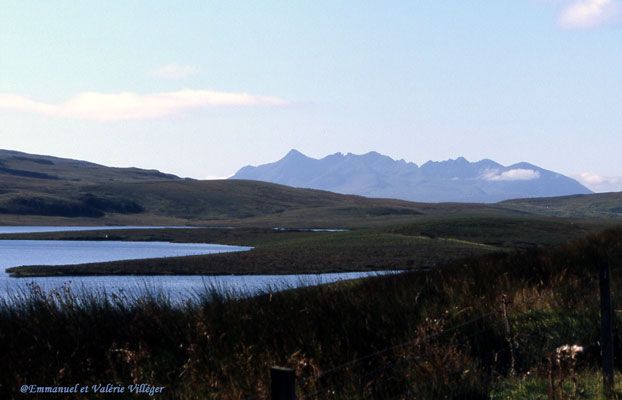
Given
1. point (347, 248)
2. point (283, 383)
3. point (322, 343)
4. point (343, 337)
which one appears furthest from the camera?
point (347, 248)

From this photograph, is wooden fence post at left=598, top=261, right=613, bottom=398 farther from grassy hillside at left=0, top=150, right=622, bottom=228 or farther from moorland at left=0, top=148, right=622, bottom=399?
grassy hillside at left=0, top=150, right=622, bottom=228

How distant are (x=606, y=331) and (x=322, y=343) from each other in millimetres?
3640

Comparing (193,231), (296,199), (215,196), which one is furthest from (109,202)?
(193,231)

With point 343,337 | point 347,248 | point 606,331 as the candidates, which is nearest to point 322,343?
point 343,337

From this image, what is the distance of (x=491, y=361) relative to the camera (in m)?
9.74

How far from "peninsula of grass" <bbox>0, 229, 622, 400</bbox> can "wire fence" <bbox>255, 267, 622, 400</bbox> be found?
25 mm

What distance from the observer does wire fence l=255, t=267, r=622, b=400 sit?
24.6 feet

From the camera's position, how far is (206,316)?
10.0 m

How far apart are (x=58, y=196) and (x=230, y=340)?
172 meters

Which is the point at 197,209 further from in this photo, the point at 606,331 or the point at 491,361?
the point at 606,331

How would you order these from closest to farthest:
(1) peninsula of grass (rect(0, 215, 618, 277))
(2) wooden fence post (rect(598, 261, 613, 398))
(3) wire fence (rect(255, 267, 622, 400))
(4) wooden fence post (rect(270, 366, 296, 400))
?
1. (4) wooden fence post (rect(270, 366, 296, 400))
2. (3) wire fence (rect(255, 267, 622, 400))
3. (2) wooden fence post (rect(598, 261, 613, 398))
4. (1) peninsula of grass (rect(0, 215, 618, 277))

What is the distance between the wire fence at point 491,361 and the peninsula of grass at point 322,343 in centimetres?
3

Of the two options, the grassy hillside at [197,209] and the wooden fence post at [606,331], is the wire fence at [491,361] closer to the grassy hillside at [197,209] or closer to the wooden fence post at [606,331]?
the wooden fence post at [606,331]

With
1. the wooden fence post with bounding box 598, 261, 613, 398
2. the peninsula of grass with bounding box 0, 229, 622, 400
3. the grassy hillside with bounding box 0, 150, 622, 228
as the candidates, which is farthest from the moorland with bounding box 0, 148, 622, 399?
the grassy hillside with bounding box 0, 150, 622, 228
